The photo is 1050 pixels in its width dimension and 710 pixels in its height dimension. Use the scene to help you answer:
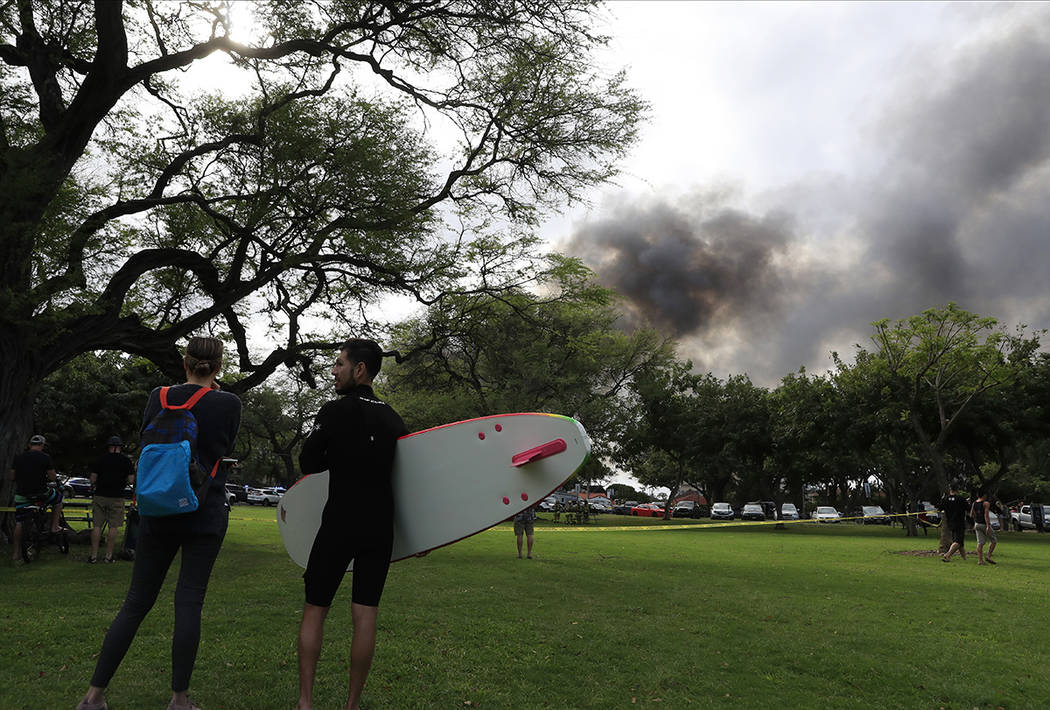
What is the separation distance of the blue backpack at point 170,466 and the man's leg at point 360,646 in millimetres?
970

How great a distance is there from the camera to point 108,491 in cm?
998

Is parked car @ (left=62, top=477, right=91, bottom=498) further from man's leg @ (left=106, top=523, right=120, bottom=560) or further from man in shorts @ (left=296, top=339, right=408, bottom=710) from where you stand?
man in shorts @ (left=296, top=339, right=408, bottom=710)

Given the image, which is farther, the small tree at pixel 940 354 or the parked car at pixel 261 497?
the parked car at pixel 261 497

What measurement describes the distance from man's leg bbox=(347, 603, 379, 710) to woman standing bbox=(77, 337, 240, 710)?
0.80m

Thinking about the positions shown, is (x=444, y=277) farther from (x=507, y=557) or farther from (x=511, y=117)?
(x=507, y=557)

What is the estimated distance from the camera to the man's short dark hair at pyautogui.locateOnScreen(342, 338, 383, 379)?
3.59 metres

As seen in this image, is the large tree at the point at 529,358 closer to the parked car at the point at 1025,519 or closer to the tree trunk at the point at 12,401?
the tree trunk at the point at 12,401

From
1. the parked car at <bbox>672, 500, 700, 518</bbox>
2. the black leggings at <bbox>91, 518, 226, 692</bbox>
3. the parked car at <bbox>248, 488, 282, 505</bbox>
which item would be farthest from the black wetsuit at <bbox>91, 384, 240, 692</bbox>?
the parked car at <bbox>672, 500, 700, 518</bbox>

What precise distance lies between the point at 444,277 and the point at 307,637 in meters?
12.2

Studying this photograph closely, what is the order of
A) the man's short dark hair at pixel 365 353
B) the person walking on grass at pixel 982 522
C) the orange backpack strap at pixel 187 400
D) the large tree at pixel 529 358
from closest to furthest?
the orange backpack strap at pixel 187 400
the man's short dark hair at pixel 365 353
the person walking on grass at pixel 982 522
the large tree at pixel 529 358

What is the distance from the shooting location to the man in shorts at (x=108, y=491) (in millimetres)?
9977

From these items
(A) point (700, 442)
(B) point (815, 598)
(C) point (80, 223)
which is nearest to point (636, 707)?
(B) point (815, 598)

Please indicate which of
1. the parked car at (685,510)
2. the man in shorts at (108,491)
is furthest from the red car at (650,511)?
the man in shorts at (108,491)

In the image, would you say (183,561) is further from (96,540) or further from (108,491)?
(96,540)
